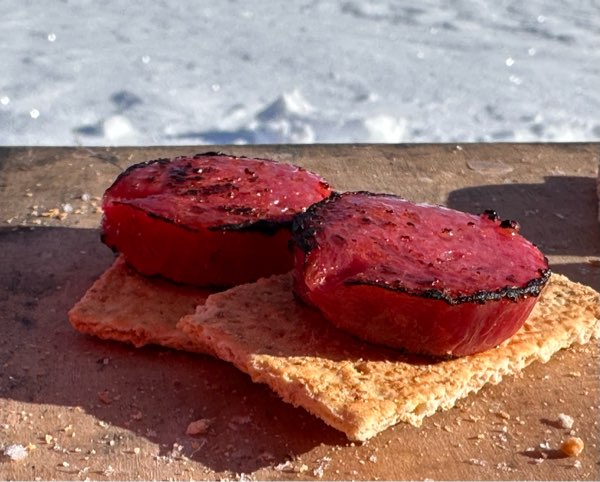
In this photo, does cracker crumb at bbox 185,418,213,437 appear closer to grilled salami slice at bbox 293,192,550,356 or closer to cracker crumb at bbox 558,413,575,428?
grilled salami slice at bbox 293,192,550,356

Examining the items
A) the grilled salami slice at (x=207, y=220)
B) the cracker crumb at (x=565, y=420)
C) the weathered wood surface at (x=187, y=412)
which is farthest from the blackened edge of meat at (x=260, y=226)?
the cracker crumb at (x=565, y=420)

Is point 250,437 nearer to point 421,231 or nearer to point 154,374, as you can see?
point 154,374

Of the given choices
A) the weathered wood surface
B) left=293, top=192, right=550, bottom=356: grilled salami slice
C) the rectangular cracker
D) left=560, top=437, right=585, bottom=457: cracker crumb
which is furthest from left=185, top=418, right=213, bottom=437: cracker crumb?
left=560, top=437, right=585, bottom=457: cracker crumb

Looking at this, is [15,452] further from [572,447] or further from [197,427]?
[572,447]

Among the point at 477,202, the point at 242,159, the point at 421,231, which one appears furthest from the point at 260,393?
the point at 477,202

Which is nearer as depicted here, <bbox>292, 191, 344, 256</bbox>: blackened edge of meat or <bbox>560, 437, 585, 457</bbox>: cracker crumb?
<bbox>560, 437, 585, 457</bbox>: cracker crumb

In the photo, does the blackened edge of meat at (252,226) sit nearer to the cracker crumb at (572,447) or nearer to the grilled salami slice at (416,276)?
the grilled salami slice at (416,276)

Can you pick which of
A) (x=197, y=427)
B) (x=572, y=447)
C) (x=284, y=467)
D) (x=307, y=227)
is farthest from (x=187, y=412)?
(x=572, y=447)
